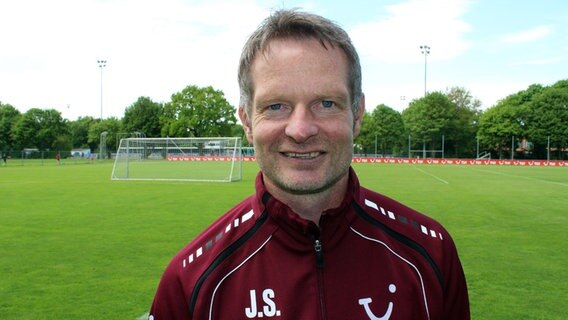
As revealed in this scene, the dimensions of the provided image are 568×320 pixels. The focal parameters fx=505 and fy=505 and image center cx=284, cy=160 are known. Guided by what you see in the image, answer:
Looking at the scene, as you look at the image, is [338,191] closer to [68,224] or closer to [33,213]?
[68,224]

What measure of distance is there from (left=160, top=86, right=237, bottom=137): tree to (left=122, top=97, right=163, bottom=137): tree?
14.7ft

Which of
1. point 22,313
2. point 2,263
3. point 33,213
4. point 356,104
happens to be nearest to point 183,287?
point 356,104

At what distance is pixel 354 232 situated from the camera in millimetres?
2043

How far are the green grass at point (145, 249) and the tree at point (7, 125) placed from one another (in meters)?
74.2

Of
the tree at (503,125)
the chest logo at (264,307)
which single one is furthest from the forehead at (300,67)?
the tree at (503,125)

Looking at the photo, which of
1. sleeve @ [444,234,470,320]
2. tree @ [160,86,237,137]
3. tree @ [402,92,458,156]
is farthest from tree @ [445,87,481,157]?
sleeve @ [444,234,470,320]

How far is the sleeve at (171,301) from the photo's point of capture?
1.98 m

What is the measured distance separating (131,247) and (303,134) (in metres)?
7.62

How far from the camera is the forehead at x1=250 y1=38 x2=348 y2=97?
188cm

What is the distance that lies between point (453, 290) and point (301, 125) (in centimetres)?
96

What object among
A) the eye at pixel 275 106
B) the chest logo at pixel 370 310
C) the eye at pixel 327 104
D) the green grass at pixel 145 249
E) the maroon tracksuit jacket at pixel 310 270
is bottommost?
the green grass at pixel 145 249

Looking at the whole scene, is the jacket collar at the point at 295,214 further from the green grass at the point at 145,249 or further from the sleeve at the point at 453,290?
the green grass at the point at 145,249

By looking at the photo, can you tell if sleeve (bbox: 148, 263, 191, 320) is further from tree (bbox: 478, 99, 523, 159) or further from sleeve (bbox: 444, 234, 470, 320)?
tree (bbox: 478, 99, 523, 159)

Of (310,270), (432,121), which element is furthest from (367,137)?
(310,270)
